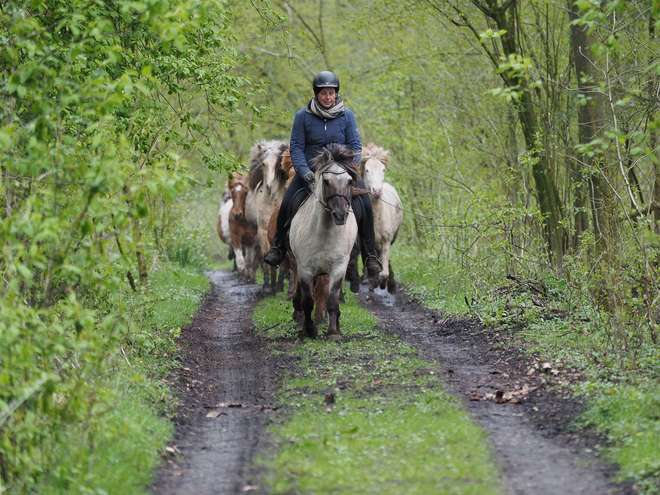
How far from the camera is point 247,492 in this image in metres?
4.91

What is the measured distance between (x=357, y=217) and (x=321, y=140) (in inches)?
44.6

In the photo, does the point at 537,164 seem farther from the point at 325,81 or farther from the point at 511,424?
the point at 511,424

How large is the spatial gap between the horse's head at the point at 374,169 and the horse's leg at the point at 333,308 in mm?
3531

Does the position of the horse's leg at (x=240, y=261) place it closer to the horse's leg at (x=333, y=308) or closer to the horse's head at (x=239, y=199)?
the horse's head at (x=239, y=199)

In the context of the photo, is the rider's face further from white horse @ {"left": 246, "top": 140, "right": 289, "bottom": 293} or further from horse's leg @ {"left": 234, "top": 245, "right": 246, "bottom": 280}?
horse's leg @ {"left": 234, "top": 245, "right": 246, "bottom": 280}

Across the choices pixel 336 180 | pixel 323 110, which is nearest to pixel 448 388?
pixel 336 180

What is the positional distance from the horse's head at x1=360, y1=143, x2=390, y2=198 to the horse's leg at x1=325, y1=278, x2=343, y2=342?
3531mm

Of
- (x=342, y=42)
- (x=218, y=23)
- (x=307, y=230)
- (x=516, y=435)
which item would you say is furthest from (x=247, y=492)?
(x=342, y=42)

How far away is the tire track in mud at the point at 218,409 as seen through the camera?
524cm

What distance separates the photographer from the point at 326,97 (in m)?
10.0

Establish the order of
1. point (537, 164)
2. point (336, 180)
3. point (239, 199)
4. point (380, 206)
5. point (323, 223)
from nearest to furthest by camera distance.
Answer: point (336, 180)
point (323, 223)
point (537, 164)
point (380, 206)
point (239, 199)

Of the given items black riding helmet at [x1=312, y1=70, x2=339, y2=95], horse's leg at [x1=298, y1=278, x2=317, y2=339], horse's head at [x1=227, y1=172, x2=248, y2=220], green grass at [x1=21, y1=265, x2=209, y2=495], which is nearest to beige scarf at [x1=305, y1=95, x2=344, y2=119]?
black riding helmet at [x1=312, y1=70, x2=339, y2=95]

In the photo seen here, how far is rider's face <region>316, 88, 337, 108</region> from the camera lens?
1001 centimetres

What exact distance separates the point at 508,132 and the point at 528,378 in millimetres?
6933
